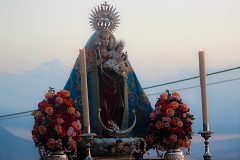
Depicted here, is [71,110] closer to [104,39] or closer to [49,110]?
[49,110]

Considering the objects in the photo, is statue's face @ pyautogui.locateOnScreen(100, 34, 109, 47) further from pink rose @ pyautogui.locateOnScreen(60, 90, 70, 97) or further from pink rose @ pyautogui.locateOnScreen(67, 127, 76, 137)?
pink rose @ pyautogui.locateOnScreen(67, 127, 76, 137)

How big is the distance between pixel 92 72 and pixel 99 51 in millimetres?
358

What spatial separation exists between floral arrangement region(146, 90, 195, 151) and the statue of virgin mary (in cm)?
35

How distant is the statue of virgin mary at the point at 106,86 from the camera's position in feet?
32.5

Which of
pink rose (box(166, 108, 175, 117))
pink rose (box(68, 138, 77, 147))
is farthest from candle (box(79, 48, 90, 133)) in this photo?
pink rose (box(166, 108, 175, 117))

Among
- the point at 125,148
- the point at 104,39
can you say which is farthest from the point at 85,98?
the point at 104,39

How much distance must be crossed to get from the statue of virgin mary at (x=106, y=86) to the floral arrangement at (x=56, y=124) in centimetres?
62

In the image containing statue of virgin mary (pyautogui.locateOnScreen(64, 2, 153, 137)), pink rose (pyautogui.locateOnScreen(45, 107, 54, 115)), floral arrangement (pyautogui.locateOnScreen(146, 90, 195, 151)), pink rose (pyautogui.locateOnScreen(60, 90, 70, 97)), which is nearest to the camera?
pink rose (pyautogui.locateOnScreen(45, 107, 54, 115))

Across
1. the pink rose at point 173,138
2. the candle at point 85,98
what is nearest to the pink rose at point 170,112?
the pink rose at point 173,138

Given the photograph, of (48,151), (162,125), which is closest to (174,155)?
(162,125)

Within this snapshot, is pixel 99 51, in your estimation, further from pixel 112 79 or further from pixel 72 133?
pixel 72 133

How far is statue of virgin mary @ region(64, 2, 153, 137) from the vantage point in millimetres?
9914

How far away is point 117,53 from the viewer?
10078 millimetres

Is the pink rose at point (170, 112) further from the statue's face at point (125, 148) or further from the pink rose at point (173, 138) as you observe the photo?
the statue's face at point (125, 148)
